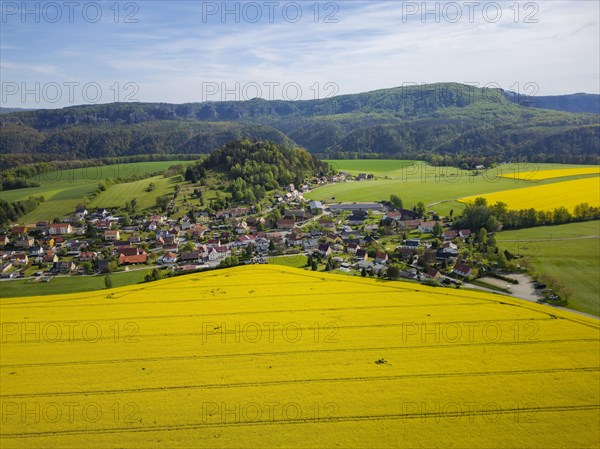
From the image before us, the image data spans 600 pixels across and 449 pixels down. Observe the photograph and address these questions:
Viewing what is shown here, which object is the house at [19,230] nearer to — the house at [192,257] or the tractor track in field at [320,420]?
the house at [192,257]

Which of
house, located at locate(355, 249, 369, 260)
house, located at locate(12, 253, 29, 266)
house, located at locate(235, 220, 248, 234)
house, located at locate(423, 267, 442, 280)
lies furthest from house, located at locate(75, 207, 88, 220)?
house, located at locate(423, 267, 442, 280)

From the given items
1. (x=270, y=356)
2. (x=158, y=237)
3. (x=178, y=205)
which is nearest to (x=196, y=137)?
(x=178, y=205)

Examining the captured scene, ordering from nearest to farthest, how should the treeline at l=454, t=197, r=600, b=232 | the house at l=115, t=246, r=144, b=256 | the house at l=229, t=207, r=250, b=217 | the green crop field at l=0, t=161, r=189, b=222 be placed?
the house at l=115, t=246, r=144, b=256
the treeline at l=454, t=197, r=600, b=232
the house at l=229, t=207, r=250, b=217
the green crop field at l=0, t=161, r=189, b=222

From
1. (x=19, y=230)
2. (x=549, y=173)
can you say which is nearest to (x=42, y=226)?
(x=19, y=230)

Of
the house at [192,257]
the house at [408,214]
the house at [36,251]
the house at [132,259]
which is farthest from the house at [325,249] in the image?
the house at [36,251]

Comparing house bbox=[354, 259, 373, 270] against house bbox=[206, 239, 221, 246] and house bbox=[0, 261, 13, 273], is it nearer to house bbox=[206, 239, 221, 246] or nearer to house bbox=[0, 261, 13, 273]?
house bbox=[206, 239, 221, 246]

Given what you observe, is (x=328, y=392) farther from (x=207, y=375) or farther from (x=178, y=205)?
(x=178, y=205)

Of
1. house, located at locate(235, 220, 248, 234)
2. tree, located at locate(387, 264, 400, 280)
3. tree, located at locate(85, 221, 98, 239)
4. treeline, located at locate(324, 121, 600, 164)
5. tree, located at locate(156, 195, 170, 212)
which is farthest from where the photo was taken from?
treeline, located at locate(324, 121, 600, 164)
